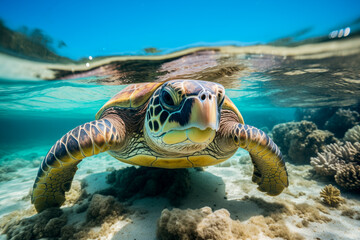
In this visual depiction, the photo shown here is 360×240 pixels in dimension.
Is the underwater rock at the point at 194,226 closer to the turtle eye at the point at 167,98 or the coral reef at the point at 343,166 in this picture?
the turtle eye at the point at 167,98

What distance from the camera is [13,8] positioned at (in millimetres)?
2994

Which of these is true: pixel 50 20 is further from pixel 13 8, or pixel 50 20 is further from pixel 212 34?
pixel 212 34

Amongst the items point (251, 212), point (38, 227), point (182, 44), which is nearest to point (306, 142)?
point (251, 212)

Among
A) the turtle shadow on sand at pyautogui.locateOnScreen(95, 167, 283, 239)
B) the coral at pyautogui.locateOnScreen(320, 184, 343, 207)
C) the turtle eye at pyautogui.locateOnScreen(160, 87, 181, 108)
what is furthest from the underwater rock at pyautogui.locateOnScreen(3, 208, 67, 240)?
the coral at pyautogui.locateOnScreen(320, 184, 343, 207)

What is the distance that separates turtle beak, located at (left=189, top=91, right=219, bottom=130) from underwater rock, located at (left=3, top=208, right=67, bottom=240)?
255 centimetres

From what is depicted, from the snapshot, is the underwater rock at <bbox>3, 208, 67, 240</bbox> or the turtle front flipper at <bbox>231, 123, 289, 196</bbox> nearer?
the underwater rock at <bbox>3, 208, 67, 240</bbox>

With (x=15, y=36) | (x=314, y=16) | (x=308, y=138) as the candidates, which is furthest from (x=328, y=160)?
(x=15, y=36)

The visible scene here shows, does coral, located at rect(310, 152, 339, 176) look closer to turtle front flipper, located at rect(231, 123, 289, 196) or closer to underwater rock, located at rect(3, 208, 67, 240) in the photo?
turtle front flipper, located at rect(231, 123, 289, 196)

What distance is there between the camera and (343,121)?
7750 millimetres

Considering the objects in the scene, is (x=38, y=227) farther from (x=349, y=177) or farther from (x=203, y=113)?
(x=349, y=177)

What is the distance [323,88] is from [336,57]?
4635 millimetres

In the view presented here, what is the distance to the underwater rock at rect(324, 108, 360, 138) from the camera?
24.9 ft

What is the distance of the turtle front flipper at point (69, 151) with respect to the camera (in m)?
2.17

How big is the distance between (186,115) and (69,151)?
1.78 metres
